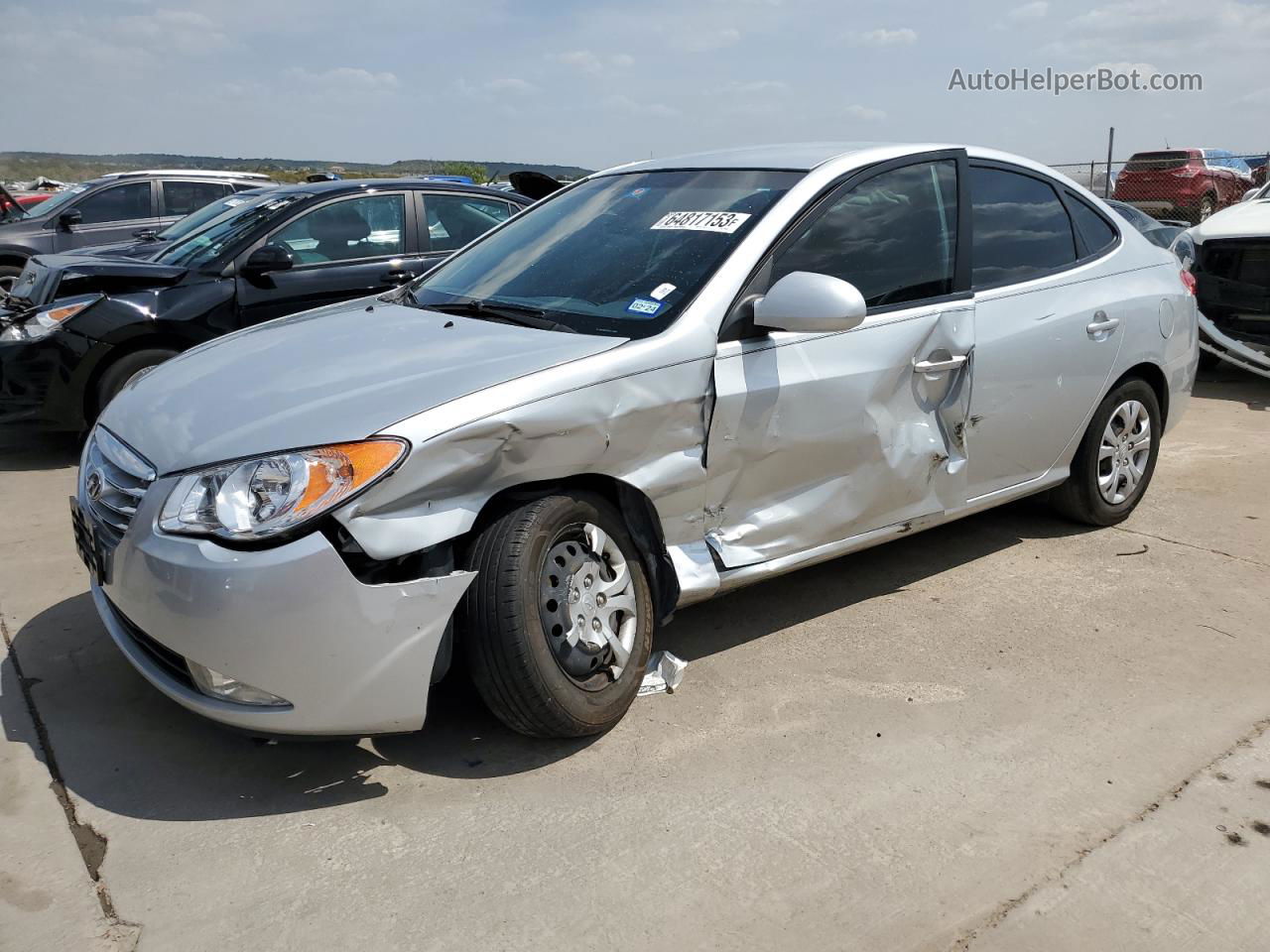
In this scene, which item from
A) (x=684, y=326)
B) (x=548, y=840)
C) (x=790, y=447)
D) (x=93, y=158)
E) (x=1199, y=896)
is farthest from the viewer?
(x=93, y=158)

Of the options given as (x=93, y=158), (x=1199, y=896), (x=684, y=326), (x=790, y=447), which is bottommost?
(x=1199, y=896)

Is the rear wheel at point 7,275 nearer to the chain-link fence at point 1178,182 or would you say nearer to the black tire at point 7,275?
the black tire at point 7,275

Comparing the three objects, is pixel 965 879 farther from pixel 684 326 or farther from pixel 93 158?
pixel 93 158

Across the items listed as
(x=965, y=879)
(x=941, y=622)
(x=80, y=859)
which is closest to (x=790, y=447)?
(x=941, y=622)

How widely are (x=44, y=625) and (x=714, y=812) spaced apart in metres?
2.60

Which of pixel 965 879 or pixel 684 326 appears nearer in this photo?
pixel 965 879

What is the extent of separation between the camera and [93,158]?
11419 centimetres

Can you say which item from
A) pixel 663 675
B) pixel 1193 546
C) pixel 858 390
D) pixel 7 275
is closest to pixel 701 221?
pixel 858 390

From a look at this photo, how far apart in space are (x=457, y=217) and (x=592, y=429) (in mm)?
4743

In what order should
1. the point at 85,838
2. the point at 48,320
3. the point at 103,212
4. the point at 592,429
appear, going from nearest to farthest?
the point at 85,838
the point at 592,429
the point at 48,320
the point at 103,212

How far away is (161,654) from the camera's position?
296cm

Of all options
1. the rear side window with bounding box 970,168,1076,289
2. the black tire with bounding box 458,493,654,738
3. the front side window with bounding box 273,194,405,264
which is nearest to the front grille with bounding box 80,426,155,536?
the black tire with bounding box 458,493,654,738

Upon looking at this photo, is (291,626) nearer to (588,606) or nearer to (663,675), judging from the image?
(588,606)

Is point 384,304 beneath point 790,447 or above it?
above
